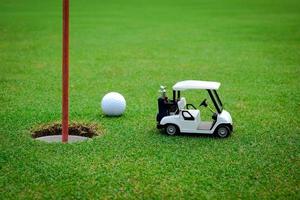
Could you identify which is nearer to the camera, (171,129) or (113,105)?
(171,129)

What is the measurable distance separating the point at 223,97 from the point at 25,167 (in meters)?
5.76

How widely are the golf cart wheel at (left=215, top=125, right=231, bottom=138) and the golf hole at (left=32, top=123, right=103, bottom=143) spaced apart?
1.99m

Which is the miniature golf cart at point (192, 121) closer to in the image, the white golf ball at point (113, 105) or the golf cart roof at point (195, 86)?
the golf cart roof at point (195, 86)

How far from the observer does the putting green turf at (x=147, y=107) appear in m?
7.02

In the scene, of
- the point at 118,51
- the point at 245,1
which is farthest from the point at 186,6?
the point at 118,51

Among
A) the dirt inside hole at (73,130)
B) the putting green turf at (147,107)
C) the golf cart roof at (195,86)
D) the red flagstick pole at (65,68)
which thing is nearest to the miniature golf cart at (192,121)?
the golf cart roof at (195,86)

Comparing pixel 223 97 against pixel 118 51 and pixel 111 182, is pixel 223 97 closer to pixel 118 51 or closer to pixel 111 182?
pixel 111 182

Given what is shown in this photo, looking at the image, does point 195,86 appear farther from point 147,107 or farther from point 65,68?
point 147,107

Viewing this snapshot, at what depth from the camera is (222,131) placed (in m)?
8.92

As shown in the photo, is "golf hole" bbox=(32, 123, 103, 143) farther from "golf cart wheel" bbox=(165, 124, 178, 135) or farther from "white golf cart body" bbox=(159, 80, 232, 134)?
"white golf cart body" bbox=(159, 80, 232, 134)

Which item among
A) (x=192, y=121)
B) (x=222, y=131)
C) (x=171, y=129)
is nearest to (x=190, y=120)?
(x=192, y=121)

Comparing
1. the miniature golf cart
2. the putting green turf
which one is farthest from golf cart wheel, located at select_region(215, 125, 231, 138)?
the putting green turf

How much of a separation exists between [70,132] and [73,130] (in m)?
0.06

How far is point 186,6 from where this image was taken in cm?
3681
